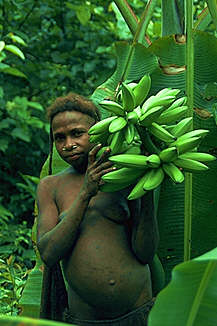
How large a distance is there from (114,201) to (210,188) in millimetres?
604

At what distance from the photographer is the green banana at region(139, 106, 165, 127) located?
1.76 m

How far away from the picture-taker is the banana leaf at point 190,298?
154 centimetres

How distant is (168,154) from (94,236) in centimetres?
42

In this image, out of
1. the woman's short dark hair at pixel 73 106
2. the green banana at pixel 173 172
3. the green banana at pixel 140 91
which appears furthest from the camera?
the woman's short dark hair at pixel 73 106

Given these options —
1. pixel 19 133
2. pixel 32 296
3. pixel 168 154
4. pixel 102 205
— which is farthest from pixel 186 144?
pixel 19 133

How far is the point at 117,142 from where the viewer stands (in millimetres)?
1824

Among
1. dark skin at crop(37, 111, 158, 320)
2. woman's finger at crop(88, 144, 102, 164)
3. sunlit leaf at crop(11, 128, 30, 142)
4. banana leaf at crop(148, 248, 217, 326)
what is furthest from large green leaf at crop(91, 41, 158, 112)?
sunlit leaf at crop(11, 128, 30, 142)

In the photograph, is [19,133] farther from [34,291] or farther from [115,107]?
[115,107]

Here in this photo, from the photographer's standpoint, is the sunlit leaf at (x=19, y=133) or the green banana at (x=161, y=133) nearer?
the green banana at (x=161, y=133)

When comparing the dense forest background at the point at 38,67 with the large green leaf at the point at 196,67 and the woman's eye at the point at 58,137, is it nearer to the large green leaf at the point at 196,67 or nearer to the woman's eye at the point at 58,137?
the large green leaf at the point at 196,67

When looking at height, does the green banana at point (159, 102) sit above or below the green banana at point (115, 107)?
above

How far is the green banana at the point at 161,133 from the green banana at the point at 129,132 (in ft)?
0.17

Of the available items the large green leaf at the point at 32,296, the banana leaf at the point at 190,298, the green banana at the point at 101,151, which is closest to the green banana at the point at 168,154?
the green banana at the point at 101,151

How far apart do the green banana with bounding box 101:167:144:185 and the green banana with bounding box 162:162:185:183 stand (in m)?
0.07
